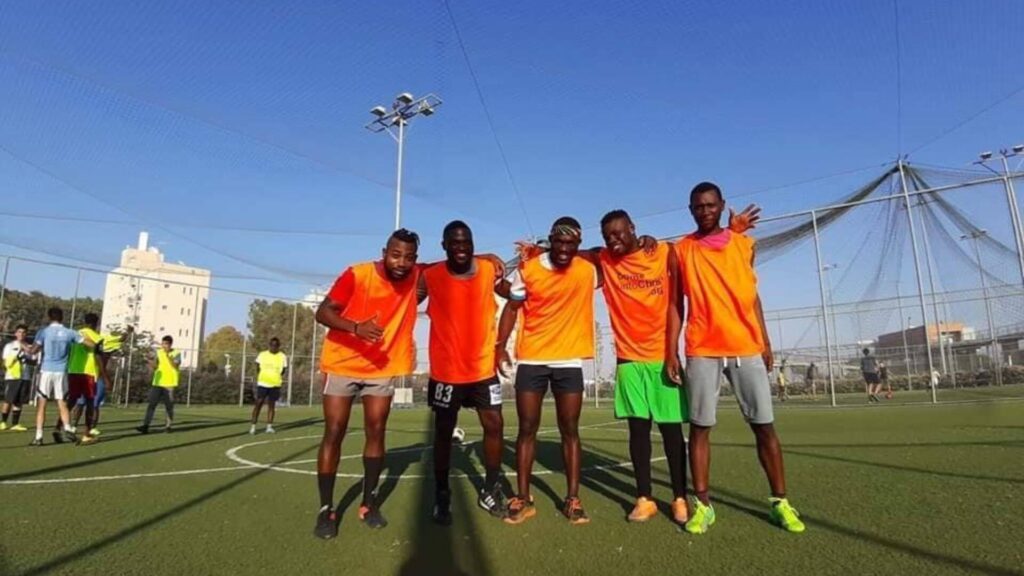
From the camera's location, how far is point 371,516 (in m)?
4.03

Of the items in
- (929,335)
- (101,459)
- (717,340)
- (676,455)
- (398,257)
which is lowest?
(101,459)

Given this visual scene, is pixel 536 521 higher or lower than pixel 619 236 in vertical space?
lower

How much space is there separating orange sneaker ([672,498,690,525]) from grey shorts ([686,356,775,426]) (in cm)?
56

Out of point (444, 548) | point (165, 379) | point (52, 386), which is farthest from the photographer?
point (165, 379)

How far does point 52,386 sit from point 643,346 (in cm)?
1003

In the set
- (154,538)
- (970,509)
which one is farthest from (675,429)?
(154,538)

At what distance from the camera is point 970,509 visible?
152 inches

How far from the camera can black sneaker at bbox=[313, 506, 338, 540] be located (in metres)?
3.72

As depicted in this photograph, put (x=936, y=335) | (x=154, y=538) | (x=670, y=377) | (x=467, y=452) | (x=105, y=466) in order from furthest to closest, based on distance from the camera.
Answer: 1. (x=936, y=335)
2. (x=467, y=452)
3. (x=105, y=466)
4. (x=670, y=377)
5. (x=154, y=538)

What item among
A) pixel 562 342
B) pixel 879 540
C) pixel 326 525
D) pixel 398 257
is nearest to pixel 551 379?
pixel 562 342

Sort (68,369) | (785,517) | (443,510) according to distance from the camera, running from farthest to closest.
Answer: (68,369) → (443,510) → (785,517)

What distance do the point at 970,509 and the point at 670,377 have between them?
2110 mm

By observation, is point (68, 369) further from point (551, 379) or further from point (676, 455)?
point (676, 455)

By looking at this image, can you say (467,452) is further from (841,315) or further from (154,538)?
(841,315)
